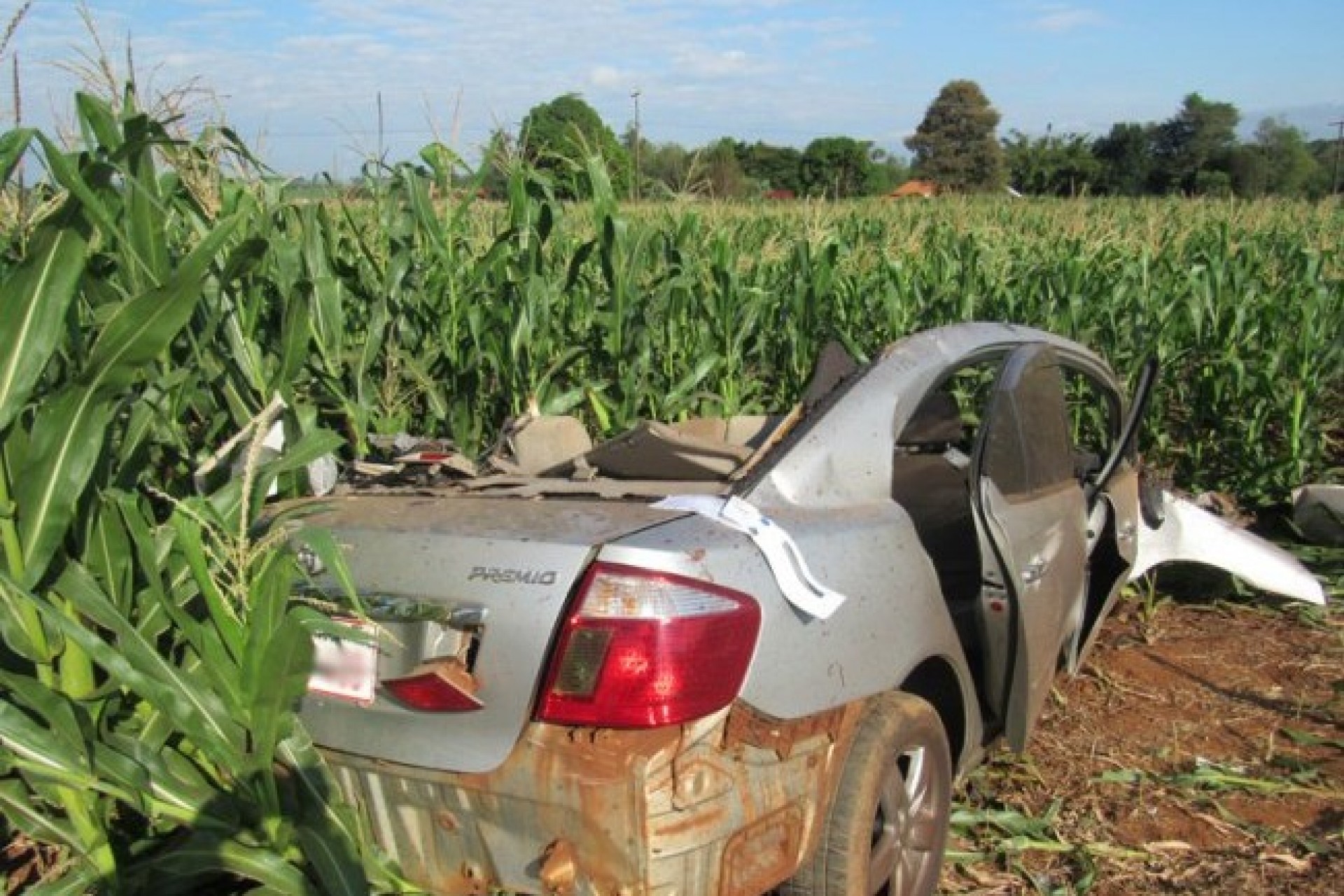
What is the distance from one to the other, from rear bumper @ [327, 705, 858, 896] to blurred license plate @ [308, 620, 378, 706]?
0.13 m

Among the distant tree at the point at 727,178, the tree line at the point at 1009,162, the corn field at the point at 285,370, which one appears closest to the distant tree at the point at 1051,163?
the tree line at the point at 1009,162

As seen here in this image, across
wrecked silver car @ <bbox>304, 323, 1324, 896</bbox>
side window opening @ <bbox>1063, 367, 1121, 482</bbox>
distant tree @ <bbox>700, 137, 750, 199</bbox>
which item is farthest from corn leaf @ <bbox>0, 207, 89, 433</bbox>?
distant tree @ <bbox>700, 137, 750, 199</bbox>

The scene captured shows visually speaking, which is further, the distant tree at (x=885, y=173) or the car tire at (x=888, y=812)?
the distant tree at (x=885, y=173)

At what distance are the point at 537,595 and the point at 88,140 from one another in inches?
91.4

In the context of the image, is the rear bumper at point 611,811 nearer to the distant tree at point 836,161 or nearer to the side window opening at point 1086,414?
the side window opening at point 1086,414

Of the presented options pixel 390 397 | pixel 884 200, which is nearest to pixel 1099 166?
pixel 884 200

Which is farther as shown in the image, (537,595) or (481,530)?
(481,530)

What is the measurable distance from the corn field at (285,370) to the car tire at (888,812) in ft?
3.25

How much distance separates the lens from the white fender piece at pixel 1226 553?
538 centimetres

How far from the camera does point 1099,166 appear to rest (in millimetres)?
55812

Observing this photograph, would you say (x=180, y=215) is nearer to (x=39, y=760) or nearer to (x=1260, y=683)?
(x=39, y=760)

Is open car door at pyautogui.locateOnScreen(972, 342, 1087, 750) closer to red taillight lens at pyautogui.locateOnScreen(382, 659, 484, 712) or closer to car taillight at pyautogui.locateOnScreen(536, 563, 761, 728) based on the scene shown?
car taillight at pyautogui.locateOnScreen(536, 563, 761, 728)

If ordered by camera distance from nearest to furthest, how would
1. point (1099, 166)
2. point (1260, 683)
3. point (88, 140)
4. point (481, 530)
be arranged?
1. point (481, 530)
2. point (88, 140)
3. point (1260, 683)
4. point (1099, 166)

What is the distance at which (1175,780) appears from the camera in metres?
3.92
